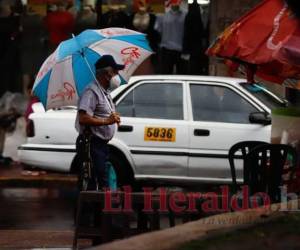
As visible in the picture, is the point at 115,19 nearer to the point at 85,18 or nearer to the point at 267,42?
the point at 85,18

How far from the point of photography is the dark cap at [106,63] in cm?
938

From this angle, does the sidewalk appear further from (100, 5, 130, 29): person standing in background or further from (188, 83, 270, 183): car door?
(100, 5, 130, 29): person standing in background

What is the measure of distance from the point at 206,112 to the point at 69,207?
2197 millimetres

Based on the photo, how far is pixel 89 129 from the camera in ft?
31.0

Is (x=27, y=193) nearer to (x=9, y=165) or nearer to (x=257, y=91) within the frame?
(x=9, y=165)

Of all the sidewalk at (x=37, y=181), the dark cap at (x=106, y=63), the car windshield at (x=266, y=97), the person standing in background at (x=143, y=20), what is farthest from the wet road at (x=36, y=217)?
the person standing in background at (x=143, y=20)

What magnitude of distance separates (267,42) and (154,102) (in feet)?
15.4

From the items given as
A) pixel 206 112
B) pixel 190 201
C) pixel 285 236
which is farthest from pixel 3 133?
pixel 285 236

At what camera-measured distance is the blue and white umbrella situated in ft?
31.6

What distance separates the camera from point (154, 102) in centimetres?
1300

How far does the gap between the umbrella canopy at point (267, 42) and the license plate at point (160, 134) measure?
386 centimetres

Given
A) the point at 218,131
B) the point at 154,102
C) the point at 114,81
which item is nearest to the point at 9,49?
the point at 154,102

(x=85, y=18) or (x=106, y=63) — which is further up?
(x=85, y=18)

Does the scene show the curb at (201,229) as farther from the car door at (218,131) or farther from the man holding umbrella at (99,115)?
the car door at (218,131)
